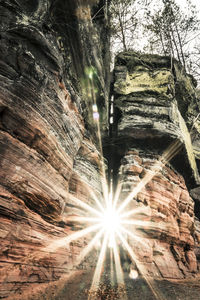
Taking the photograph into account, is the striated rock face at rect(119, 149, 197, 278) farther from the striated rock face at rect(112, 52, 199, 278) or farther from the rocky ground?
the rocky ground

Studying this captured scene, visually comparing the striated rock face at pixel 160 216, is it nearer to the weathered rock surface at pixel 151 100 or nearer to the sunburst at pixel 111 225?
the sunburst at pixel 111 225

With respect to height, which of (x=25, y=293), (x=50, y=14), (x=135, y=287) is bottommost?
(x=135, y=287)

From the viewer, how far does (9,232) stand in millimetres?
4203

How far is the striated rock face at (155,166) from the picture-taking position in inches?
328

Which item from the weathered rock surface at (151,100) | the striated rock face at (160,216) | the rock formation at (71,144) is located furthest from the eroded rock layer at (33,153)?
the weathered rock surface at (151,100)

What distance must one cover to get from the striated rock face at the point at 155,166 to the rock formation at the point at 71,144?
6 cm

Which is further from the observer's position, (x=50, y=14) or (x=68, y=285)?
(x=50, y=14)

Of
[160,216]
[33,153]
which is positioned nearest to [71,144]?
[33,153]

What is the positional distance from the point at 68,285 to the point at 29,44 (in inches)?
286

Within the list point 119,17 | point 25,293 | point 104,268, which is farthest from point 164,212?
point 119,17

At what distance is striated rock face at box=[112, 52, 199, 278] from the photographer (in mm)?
8328

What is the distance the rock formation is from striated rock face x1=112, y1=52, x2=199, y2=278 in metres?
0.06

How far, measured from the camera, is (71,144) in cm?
741

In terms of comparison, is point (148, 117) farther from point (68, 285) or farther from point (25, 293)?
point (25, 293)
